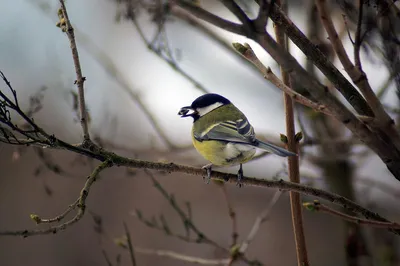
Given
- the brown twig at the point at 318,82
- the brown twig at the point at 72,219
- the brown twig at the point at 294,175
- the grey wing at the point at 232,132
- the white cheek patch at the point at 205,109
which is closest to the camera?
the brown twig at the point at 318,82

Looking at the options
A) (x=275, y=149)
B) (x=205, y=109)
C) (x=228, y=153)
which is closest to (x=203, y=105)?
(x=205, y=109)

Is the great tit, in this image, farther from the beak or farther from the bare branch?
the bare branch

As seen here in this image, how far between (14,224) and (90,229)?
0.68m

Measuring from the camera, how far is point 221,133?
1.72m

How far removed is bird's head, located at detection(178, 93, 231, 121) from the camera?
75.0 inches

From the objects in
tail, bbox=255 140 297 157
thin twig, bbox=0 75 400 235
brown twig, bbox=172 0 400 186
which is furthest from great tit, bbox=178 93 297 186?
brown twig, bbox=172 0 400 186

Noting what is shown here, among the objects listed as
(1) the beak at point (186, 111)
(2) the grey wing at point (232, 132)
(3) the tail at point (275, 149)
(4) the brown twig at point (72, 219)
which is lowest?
(4) the brown twig at point (72, 219)

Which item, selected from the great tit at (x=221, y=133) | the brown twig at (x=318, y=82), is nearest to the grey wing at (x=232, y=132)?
the great tit at (x=221, y=133)

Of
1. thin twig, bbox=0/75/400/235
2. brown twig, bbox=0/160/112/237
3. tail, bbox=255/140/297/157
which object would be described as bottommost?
brown twig, bbox=0/160/112/237

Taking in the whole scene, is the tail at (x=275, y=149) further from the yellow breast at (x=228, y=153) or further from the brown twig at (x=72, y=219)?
the brown twig at (x=72, y=219)

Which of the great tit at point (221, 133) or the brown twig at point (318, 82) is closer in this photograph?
the brown twig at point (318, 82)

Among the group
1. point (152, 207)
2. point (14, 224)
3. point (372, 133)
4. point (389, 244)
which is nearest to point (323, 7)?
point (372, 133)

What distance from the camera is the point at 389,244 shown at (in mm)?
1855

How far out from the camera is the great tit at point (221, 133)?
1.59 m
